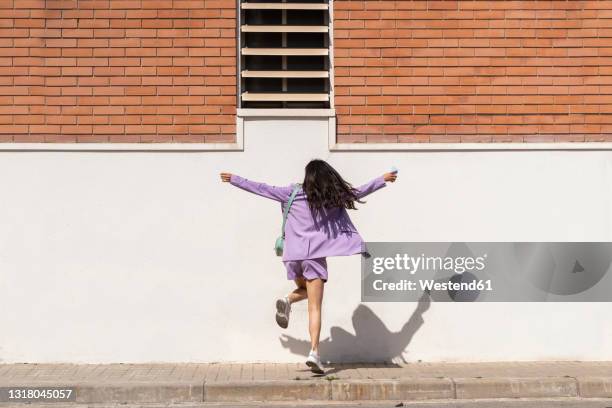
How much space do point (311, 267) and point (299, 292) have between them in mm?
338

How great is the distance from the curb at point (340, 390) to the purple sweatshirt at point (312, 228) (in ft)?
3.66

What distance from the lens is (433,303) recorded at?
8.48m

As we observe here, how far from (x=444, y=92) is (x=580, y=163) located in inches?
58.5

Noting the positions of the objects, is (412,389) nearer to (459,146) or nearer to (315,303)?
(315,303)

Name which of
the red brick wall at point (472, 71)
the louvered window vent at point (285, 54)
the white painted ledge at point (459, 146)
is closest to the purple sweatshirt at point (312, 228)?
the white painted ledge at point (459, 146)

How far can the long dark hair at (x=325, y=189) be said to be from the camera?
7.58 meters

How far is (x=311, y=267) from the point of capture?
302 inches

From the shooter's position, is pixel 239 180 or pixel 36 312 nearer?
pixel 239 180

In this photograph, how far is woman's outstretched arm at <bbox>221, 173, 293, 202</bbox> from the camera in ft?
25.4

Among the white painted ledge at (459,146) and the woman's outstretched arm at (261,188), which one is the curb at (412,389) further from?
the white painted ledge at (459,146)

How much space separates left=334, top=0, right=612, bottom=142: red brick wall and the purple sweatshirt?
3.50ft

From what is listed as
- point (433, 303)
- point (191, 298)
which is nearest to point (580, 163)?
point (433, 303)

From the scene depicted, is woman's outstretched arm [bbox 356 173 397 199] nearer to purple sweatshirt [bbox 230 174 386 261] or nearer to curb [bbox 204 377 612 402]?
purple sweatshirt [bbox 230 174 386 261]

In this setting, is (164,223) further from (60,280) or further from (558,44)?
(558,44)
